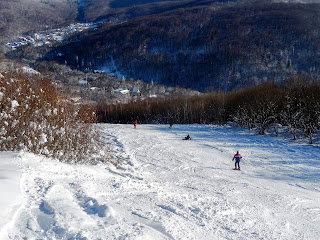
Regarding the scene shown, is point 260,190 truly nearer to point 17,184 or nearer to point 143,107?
point 17,184

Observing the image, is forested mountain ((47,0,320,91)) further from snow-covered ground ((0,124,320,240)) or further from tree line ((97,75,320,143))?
snow-covered ground ((0,124,320,240))

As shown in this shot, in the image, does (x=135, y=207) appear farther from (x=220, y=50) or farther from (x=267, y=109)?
(x=220, y=50)

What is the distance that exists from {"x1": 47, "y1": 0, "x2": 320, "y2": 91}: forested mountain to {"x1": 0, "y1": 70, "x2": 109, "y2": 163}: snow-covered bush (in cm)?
9342

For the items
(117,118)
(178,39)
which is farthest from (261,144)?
(178,39)

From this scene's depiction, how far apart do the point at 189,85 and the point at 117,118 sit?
64.6 meters

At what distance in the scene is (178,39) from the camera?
17412cm

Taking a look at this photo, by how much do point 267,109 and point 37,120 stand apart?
91.5ft

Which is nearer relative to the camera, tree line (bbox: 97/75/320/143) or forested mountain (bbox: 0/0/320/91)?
tree line (bbox: 97/75/320/143)

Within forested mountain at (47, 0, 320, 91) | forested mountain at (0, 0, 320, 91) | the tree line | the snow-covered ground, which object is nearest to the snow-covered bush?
the snow-covered ground

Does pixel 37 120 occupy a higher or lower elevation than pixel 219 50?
lower

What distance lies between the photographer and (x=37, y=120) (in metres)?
8.86

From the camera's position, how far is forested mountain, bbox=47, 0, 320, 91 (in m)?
116

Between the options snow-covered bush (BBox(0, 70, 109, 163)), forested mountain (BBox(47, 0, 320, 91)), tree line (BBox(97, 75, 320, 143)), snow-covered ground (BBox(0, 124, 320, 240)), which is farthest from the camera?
forested mountain (BBox(47, 0, 320, 91))

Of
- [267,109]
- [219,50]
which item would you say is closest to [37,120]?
[267,109]
